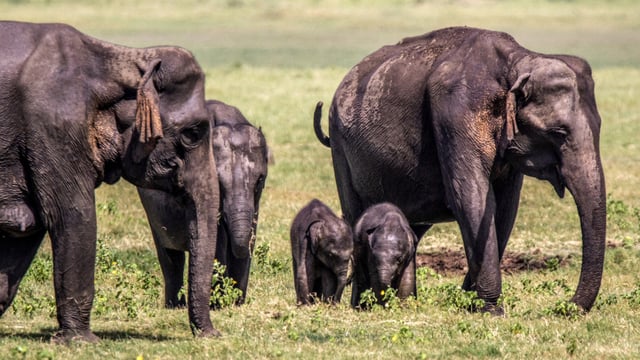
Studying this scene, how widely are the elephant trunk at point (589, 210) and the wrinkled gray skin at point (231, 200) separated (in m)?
3.09

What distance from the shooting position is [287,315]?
1256 centimetres

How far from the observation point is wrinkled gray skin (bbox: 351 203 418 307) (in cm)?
1425

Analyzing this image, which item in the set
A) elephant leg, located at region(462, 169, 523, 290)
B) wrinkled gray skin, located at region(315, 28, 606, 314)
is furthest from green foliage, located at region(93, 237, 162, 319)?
elephant leg, located at region(462, 169, 523, 290)

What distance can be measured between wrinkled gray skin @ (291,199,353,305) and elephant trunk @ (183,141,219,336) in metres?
3.46

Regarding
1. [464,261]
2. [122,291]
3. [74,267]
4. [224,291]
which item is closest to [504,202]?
[224,291]

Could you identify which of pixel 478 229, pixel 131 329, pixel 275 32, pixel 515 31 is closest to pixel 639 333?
pixel 478 229

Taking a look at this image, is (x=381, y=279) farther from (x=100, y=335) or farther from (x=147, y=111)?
(x=147, y=111)

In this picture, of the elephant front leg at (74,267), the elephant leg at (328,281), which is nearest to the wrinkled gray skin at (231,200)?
the elephant leg at (328,281)

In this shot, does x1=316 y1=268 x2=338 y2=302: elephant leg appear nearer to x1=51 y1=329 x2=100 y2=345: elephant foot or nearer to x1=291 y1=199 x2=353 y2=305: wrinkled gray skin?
x1=291 y1=199 x2=353 y2=305: wrinkled gray skin

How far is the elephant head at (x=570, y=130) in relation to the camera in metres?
12.8

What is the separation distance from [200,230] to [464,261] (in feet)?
22.3

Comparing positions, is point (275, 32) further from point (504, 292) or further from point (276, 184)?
point (504, 292)

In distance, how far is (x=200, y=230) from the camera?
1149cm

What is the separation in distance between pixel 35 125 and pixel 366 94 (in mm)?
4860
